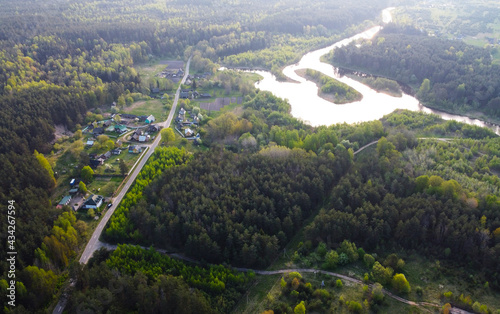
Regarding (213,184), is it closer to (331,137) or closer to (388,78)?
(331,137)

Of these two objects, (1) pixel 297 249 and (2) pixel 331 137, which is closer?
(1) pixel 297 249

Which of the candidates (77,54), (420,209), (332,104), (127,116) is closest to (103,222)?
(127,116)

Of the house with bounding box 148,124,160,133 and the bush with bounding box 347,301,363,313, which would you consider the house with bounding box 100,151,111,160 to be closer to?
the house with bounding box 148,124,160,133

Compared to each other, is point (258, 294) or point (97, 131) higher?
point (97, 131)

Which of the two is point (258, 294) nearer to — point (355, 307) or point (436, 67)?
point (355, 307)

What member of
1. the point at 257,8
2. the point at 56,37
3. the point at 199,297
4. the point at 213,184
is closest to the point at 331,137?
the point at 213,184

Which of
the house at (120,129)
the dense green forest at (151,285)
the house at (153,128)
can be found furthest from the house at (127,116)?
the dense green forest at (151,285)

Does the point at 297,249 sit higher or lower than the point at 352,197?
lower
